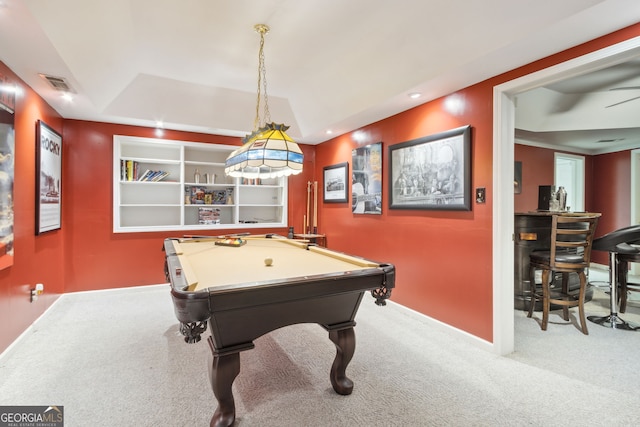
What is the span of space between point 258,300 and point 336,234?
342cm

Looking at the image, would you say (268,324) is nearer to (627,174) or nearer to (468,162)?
(468,162)

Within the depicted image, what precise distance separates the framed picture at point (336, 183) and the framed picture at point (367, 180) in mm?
184

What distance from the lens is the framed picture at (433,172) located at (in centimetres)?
275

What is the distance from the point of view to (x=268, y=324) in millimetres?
1613

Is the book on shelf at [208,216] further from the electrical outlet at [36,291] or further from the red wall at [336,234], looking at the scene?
the electrical outlet at [36,291]

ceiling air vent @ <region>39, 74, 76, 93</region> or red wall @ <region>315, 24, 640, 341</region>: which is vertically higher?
ceiling air vent @ <region>39, 74, 76, 93</region>

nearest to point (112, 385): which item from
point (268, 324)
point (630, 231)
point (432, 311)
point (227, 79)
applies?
point (268, 324)

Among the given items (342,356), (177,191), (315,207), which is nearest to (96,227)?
(177,191)

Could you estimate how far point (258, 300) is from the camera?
142 cm

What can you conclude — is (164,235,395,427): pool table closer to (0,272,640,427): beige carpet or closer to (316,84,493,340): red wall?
(0,272,640,427): beige carpet

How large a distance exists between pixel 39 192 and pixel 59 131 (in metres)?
1.17

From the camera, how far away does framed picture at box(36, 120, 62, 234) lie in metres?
2.92

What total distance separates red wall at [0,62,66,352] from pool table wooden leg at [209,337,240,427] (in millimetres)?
1975

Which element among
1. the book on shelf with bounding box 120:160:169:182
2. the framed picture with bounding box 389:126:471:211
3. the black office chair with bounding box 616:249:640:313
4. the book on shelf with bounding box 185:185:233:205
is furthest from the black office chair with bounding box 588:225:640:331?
the book on shelf with bounding box 120:160:169:182
